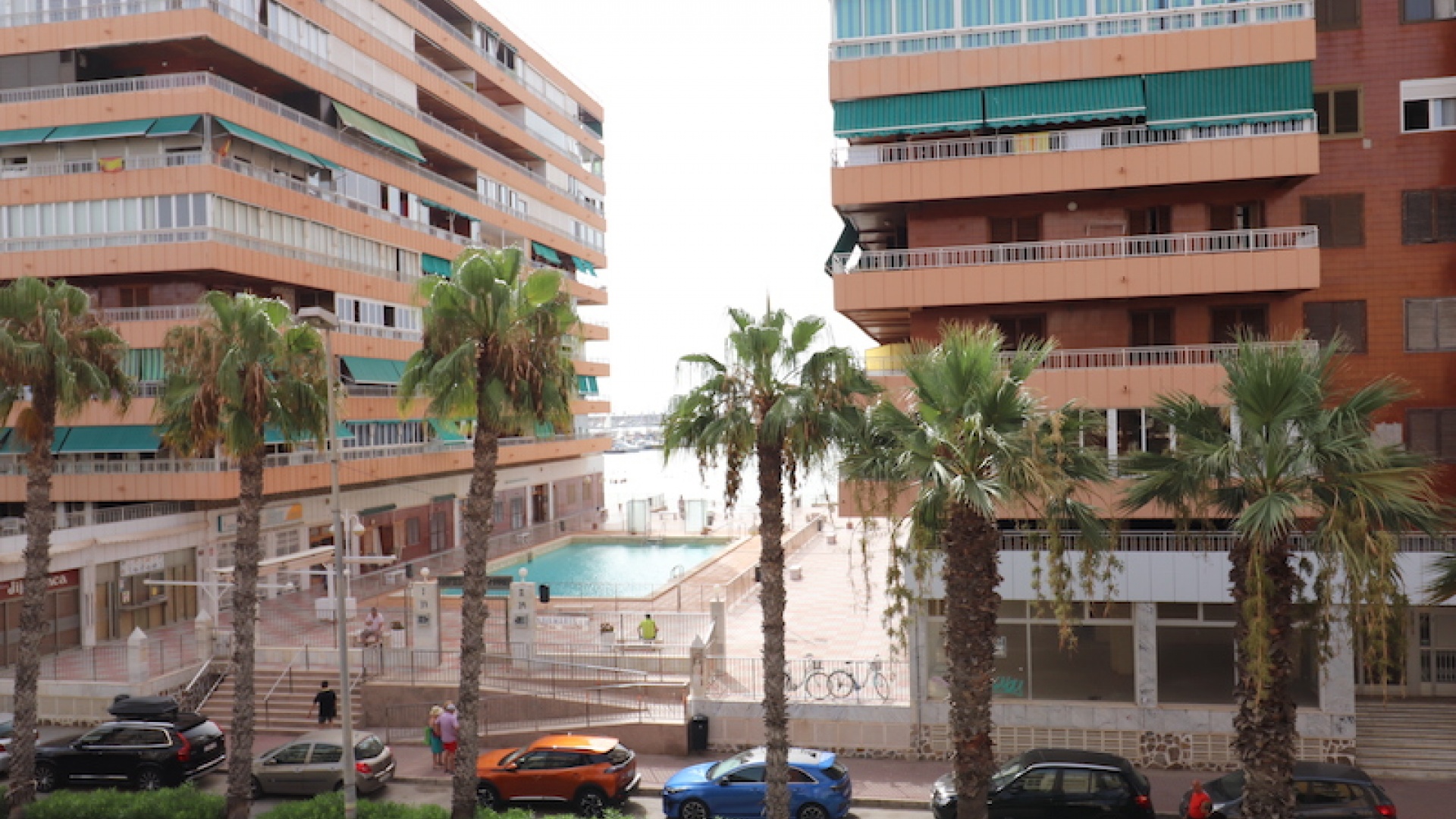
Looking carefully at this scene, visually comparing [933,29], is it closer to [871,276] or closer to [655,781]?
[871,276]

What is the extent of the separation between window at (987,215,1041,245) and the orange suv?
1546 centimetres

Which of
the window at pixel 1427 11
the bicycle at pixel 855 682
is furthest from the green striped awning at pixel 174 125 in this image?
the window at pixel 1427 11

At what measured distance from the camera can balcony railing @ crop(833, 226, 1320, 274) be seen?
25.9m

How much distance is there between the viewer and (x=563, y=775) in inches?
863

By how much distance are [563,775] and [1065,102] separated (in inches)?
747

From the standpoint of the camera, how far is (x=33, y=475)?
75.2 feet

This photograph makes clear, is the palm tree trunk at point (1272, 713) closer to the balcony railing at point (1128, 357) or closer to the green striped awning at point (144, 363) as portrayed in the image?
the balcony railing at point (1128, 357)

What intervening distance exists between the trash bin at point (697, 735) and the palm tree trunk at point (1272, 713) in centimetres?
1221

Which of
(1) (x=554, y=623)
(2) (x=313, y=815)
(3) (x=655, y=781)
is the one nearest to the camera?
(2) (x=313, y=815)

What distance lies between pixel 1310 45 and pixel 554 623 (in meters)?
24.1

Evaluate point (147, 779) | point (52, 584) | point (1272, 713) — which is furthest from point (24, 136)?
point (1272, 713)

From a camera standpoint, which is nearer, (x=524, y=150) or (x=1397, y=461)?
(x=1397, y=461)

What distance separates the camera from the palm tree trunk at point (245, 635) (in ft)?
66.8

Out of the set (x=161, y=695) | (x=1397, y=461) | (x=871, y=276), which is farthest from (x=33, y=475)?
(x=1397, y=461)
